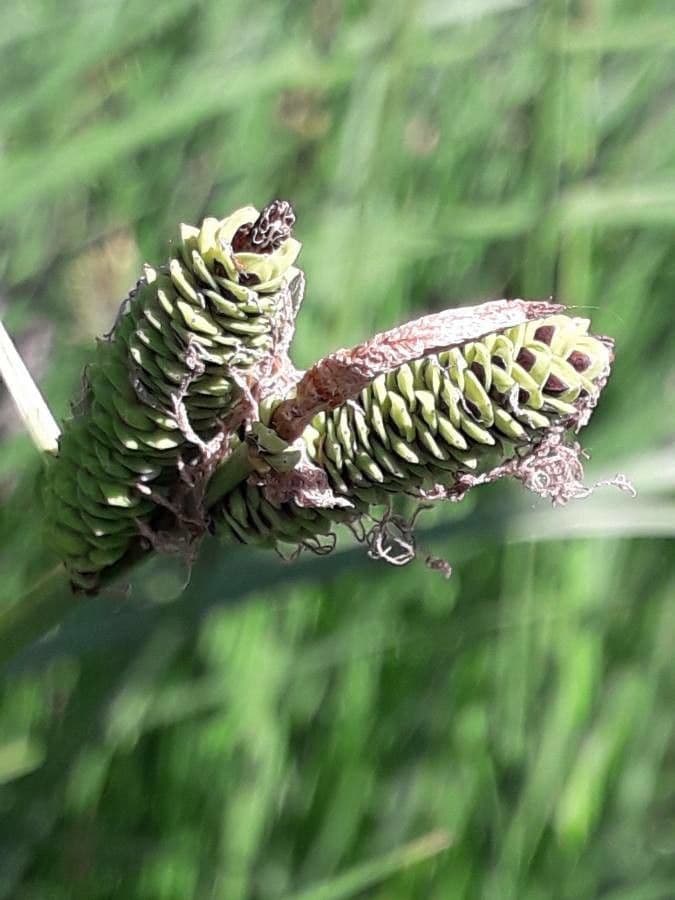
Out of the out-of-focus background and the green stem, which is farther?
the out-of-focus background

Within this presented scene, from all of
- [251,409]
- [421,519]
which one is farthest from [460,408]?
[421,519]

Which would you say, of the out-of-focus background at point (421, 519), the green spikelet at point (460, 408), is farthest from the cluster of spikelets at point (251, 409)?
the out-of-focus background at point (421, 519)

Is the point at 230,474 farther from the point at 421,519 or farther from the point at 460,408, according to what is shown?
the point at 421,519

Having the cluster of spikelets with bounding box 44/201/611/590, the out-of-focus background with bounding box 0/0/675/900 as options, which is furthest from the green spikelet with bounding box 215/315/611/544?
the out-of-focus background with bounding box 0/0/675/900

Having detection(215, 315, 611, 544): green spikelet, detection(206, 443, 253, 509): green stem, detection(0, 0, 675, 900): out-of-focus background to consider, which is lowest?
detection(0, 0, 675, 900): out-of-focus background

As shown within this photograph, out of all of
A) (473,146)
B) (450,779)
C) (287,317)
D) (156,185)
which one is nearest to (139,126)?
(156,185)

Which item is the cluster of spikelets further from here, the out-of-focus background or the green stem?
the out-of-focus background
